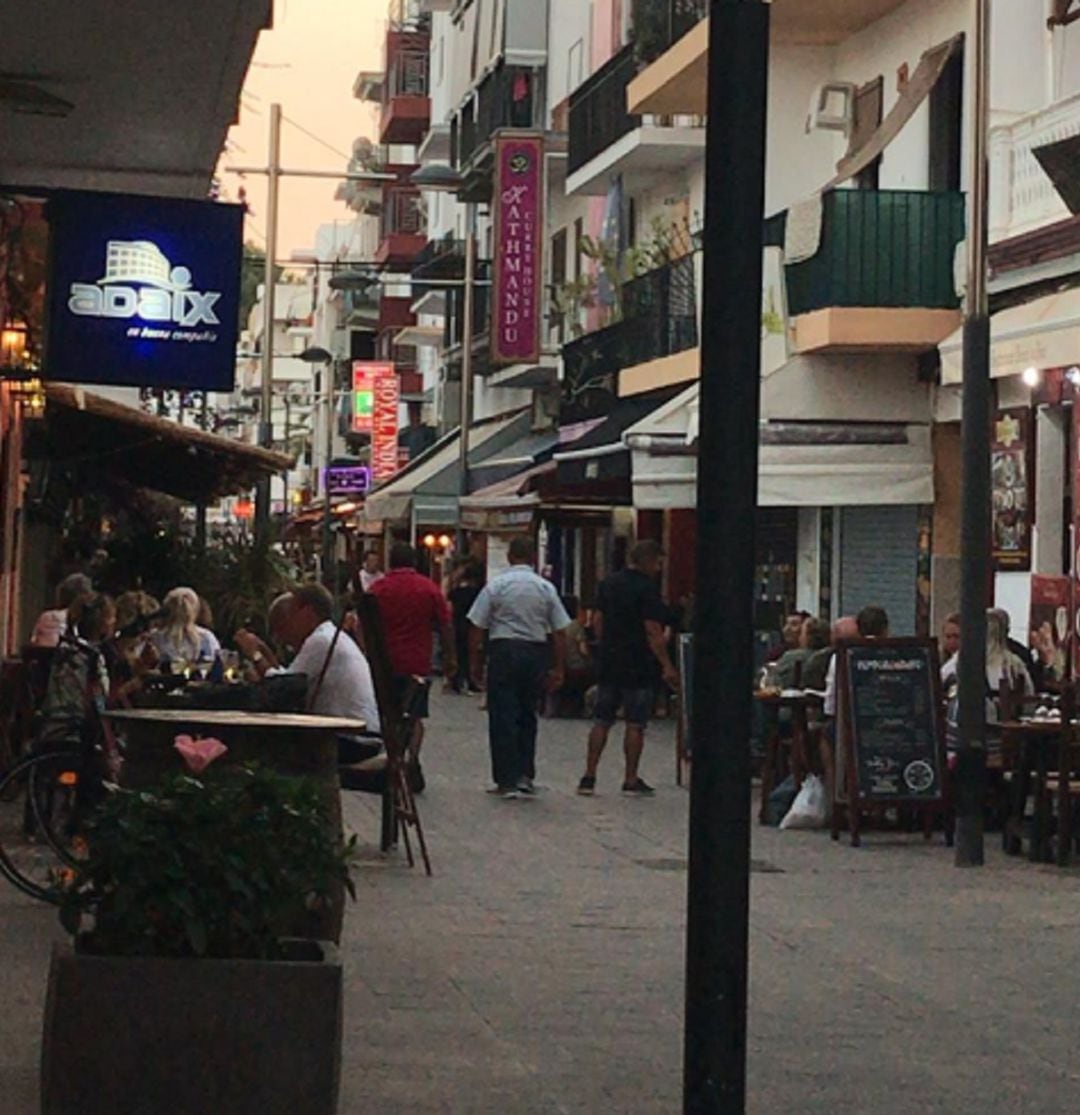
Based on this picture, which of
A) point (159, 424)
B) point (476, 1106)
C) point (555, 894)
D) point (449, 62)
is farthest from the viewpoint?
point (449, 62)

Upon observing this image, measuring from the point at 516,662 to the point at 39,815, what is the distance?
7517 millimetres

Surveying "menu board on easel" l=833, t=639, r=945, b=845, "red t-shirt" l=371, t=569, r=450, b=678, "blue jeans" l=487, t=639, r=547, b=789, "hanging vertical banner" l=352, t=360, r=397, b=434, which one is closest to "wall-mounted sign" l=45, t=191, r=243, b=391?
"menu board on easel" l=833, t=639, r=945, b=845

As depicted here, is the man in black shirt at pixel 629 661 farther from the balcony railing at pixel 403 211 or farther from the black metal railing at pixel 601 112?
the balcony railing at pixel 403 211

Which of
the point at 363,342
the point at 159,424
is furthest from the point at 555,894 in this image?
the point at 363,342

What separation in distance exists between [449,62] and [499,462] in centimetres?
2080

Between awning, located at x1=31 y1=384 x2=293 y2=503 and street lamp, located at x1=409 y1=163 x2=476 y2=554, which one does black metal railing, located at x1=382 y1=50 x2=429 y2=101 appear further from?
awning, located at x1=31 y1=384 x2=293 y2=503

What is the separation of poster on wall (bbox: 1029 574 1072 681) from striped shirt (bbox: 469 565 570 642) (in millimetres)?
3930

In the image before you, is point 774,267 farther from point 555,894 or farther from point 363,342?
point 363,342

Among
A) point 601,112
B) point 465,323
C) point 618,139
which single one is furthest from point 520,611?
point 465,323

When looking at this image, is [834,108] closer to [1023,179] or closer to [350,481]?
[1023,179]

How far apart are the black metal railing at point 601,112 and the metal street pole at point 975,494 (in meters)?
20.6

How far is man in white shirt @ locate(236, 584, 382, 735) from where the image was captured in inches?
587

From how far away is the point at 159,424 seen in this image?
2578 centimetres

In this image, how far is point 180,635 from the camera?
19234 millimetres
